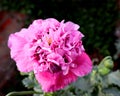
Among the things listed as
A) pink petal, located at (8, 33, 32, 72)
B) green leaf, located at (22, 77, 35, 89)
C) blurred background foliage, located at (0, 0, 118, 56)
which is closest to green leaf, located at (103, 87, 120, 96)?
green leaf, located at (22, 77, 35, 89)

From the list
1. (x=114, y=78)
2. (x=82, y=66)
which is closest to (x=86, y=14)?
(x=114, y=78)

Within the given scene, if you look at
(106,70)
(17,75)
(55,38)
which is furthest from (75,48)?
(17,75)

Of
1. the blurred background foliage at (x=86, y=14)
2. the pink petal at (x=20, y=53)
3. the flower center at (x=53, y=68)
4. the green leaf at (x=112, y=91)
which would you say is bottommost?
the green leaf at (x=112, y=91)

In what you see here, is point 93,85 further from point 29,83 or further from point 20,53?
point 20,53

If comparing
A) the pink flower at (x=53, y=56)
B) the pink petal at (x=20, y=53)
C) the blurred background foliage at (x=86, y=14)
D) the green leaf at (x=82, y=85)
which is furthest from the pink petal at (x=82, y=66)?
the blurred background foliage at (x=86, y=14)

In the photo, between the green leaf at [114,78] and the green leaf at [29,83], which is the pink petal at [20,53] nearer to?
the green leaf at [29,83]

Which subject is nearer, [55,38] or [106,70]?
[55,38]

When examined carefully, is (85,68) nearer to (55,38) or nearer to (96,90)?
(55,38)
